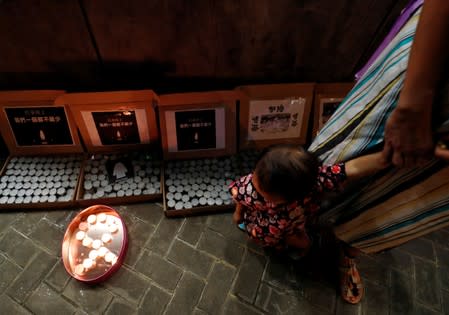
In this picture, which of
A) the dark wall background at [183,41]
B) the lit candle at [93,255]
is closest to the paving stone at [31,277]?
the lit candle at [93,255]

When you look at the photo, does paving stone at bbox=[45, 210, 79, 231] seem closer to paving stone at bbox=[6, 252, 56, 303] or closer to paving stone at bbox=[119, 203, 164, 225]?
paving stone at bbox=[6, 252, 56, 303]

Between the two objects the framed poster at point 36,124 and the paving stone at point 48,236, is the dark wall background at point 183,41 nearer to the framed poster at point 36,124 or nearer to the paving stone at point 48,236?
the framed poster at point 36,124

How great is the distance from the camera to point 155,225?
6.92 feet

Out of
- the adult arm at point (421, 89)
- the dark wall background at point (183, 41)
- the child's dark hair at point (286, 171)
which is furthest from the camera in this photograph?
the dark wall background at point (183, 41)

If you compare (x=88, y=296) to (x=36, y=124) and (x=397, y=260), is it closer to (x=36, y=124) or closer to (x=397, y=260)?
(x=36, y=124)

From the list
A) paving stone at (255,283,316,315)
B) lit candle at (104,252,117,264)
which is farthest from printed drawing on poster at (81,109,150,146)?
paving stone at (255,283,316,315)

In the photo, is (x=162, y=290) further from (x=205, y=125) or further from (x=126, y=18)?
(x=126, y=18)

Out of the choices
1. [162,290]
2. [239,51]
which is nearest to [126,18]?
[239,51]

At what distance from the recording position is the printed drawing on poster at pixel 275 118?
85.5 inches

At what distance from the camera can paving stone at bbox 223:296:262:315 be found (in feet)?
5.84

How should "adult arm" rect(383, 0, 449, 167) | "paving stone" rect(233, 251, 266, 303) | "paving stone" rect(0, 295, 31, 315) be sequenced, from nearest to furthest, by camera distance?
"adult arm" rect(383, 0, 449, 167)
"paving stone" rect(0, 295, 31, 315)
"paving stone" rect(233, 251, 266, 303)

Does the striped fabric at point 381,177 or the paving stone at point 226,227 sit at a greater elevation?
the striped fabric at point 381,177

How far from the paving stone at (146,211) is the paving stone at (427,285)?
170 cm

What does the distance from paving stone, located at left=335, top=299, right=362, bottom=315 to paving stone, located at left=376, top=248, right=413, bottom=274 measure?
1.15ft
